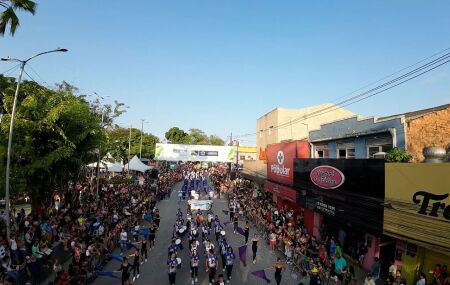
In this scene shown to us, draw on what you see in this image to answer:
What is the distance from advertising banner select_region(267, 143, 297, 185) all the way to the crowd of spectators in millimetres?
10302

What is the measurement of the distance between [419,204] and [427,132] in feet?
16.2

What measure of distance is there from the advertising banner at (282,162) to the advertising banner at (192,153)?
19.1 meters

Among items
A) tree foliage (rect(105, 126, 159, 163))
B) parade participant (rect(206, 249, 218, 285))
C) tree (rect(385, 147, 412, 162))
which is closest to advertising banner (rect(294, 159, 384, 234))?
tree (rect(385, 147, 412, 162))

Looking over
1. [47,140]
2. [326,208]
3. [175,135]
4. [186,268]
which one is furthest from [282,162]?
[175,135]

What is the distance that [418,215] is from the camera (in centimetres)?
1270

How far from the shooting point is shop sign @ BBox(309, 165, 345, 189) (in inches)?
721

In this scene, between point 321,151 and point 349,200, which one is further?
point 321,151

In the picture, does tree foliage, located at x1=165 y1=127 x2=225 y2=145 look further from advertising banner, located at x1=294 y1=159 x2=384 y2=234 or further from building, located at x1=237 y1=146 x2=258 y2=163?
advertising banner, located at x1=294 y1=159 x2=384 y2=234

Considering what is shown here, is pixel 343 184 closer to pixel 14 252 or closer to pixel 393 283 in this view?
pixel 393 283

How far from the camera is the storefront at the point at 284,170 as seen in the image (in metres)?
25.7

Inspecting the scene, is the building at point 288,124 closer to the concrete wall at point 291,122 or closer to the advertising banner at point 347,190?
the concrete wall at point 291,122

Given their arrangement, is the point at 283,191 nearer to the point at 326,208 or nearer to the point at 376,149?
the point at 326,208

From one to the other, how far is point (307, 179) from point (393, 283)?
9.40 m

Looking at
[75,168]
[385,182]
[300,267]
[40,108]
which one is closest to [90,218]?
[75,168]
